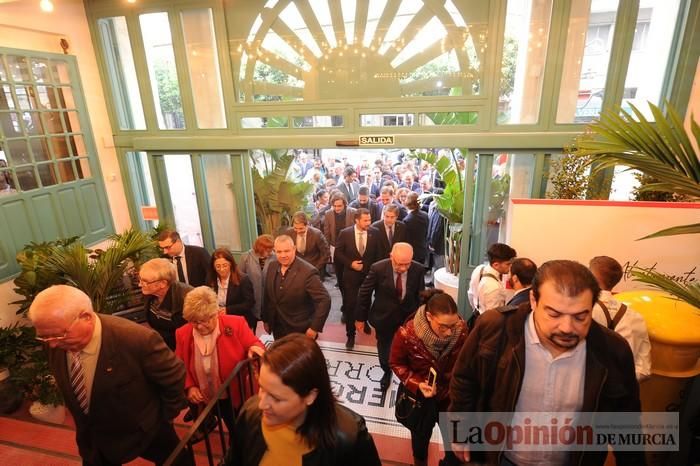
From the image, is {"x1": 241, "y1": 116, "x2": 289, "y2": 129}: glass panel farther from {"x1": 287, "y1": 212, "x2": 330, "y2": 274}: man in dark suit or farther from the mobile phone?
the mobile phone

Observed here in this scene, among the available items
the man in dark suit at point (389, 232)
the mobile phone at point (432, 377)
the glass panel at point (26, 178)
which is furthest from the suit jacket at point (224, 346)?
the glass panel at point (26, 178)

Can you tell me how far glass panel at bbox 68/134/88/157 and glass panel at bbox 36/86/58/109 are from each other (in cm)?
50

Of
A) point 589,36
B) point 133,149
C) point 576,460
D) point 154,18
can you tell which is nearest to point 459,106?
point 589,36

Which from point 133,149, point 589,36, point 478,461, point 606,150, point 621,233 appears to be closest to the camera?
point 478,461

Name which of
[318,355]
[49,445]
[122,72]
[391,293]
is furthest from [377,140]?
[49,445]

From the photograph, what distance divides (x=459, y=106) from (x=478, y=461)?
4.09 metres

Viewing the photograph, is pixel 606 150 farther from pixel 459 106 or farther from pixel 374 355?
pixel 374 355

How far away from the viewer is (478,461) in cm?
216

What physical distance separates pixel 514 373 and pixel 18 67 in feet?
22.5

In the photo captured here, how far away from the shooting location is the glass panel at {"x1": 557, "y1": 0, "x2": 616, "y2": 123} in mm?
4262

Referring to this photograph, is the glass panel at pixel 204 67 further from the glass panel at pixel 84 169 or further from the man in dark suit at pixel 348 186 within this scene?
the man in dark suit at pixel 348 186

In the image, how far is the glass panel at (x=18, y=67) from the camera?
4840 millimetres

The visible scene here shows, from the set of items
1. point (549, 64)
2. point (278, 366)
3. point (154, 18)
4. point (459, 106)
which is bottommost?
point (278, 366)

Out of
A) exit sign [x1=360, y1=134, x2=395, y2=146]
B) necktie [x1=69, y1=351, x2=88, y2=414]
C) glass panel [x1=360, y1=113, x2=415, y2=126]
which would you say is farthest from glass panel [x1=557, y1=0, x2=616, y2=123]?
necktie [x1=69, y1=351, x2=88, y2=414]
